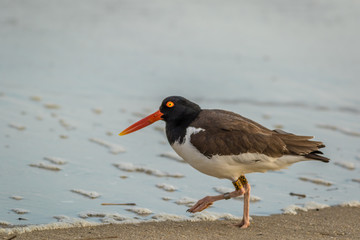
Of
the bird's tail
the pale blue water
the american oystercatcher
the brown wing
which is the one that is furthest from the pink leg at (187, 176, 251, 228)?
the bird's tail

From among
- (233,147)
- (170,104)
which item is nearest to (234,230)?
(233,147)

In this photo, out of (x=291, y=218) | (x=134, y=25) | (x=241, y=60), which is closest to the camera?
(x=291, y=218)

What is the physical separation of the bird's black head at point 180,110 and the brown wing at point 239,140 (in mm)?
125

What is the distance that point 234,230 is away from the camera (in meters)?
5.42

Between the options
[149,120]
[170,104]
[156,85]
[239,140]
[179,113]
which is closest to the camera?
[239,140]

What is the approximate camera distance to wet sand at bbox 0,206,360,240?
5000 mm

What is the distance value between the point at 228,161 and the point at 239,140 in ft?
0.73

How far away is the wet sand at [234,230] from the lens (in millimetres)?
5000

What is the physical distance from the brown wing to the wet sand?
0.68 metres

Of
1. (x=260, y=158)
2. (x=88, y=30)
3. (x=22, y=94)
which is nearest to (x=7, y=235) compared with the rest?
(x=260, y=158)

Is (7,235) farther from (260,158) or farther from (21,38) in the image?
(21,38)

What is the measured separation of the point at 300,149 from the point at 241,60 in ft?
24.4

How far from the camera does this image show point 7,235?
4855mm

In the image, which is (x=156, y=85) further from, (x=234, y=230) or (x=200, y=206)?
(x=234, y=230)
